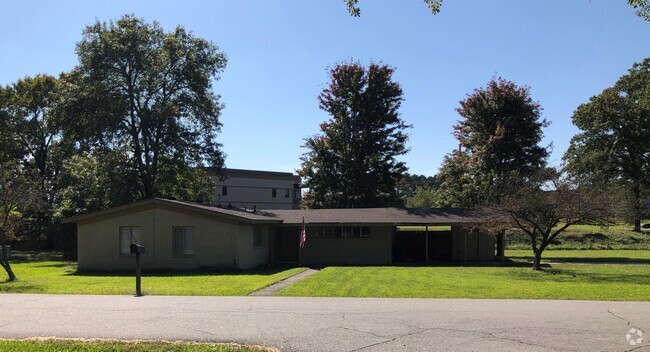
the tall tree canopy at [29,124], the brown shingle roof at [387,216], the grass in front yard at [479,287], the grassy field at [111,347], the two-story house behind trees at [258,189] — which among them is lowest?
the grass in front yard at [479,287]

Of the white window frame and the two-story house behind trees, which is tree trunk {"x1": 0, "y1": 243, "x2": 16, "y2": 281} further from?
the two-story house behind trees

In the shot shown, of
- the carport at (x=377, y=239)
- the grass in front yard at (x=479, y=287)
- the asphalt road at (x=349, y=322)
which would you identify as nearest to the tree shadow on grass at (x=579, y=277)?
the grass in front yard at (x=479, y=287)

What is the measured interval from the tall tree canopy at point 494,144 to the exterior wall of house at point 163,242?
64.2 feet

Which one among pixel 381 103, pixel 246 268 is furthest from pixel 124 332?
pixel 381 103

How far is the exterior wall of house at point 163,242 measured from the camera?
2377 cm

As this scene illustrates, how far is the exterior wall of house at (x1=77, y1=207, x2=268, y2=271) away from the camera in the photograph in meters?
23.8

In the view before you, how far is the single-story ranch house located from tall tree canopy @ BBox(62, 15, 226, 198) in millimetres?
11034

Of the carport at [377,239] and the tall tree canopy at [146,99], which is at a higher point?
the tall tree canopy at [146,99]

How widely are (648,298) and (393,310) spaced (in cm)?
664

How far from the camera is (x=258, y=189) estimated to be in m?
71.1

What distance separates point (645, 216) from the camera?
5388 cm

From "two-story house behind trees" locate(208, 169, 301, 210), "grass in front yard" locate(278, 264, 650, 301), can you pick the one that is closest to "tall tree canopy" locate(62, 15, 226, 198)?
"grass in front yard" locate(278, 264, 650, 301)

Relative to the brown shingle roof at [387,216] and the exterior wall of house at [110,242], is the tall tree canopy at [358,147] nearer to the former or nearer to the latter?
the brown shingle roof at [387,216]

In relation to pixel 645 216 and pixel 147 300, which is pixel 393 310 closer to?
pixel 147 300
